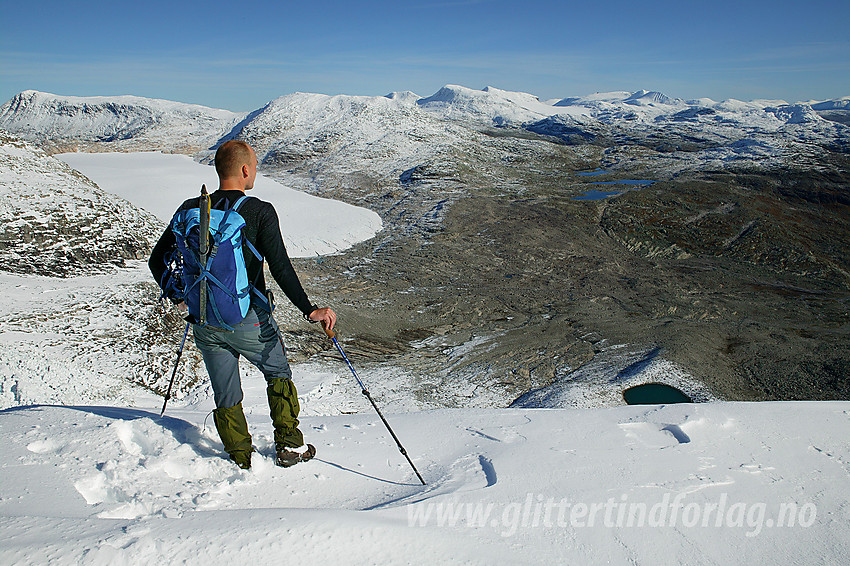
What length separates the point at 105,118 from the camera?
5622 cm

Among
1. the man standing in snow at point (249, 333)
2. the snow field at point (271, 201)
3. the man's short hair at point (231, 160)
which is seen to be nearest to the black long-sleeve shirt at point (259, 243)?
the man standing in snow at point (249, 333)

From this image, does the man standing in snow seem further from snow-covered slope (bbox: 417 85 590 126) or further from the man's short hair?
snow-covered slope (bbox: 417 85 590 126)

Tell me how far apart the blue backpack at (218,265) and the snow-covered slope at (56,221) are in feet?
27.4

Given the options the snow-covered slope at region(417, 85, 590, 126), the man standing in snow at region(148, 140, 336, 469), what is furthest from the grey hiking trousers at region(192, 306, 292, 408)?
the snow-covered slope at region(417, 85, 590, 126)

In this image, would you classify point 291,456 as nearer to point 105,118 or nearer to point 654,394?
point 654,394

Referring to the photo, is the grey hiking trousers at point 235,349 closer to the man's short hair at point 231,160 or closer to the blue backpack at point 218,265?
the blue backpack at point 218,265

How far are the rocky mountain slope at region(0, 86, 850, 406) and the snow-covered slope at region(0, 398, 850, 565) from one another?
5293mm

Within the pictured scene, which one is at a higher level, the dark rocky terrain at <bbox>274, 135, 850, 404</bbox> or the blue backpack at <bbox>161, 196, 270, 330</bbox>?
the blue backpack at <bbox>161, 196, 270, 330</bbox>

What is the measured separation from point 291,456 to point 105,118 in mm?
66264

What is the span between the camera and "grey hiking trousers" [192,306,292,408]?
2.92 m

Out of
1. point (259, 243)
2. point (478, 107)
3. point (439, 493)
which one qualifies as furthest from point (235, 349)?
point (478, 107)

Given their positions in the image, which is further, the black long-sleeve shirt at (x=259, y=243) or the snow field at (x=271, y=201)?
the snow field at (x=271, y=201)

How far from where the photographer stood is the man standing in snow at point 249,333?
286cm

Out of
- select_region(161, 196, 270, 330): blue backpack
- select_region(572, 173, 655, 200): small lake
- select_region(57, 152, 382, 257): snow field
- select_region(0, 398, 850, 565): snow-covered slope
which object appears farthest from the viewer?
select_region(572, 173, 655, 200): small lake
